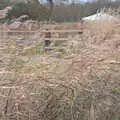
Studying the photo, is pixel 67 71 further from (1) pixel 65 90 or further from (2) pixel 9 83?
(2) pixel 9 83

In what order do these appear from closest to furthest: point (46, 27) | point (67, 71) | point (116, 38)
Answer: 1. point (67, 71)
2. point (116, 38)
3. point (46, 27)

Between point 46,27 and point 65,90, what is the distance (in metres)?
3.01

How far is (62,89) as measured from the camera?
3.87m

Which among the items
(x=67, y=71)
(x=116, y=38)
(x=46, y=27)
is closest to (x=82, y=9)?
(x=46, y=27)

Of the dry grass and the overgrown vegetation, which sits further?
the overgrown vegetation

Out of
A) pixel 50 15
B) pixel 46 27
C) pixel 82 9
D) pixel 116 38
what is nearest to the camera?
pixel 116 38

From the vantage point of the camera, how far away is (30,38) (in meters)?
5.32

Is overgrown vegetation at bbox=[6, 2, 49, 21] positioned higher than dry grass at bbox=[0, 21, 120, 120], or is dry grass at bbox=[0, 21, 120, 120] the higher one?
dry grass at bbox=[0, 21, 120, 120]

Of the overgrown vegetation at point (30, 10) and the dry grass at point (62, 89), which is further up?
the dry grass at point (62, 89)

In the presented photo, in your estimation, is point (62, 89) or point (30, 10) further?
point (30, 10)

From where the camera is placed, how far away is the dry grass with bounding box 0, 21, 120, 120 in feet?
12.3

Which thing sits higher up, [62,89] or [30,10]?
[62,89]

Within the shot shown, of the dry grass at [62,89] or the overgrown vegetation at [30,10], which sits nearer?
the dry grass at [62,89]

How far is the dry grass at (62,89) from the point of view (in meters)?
3.75
